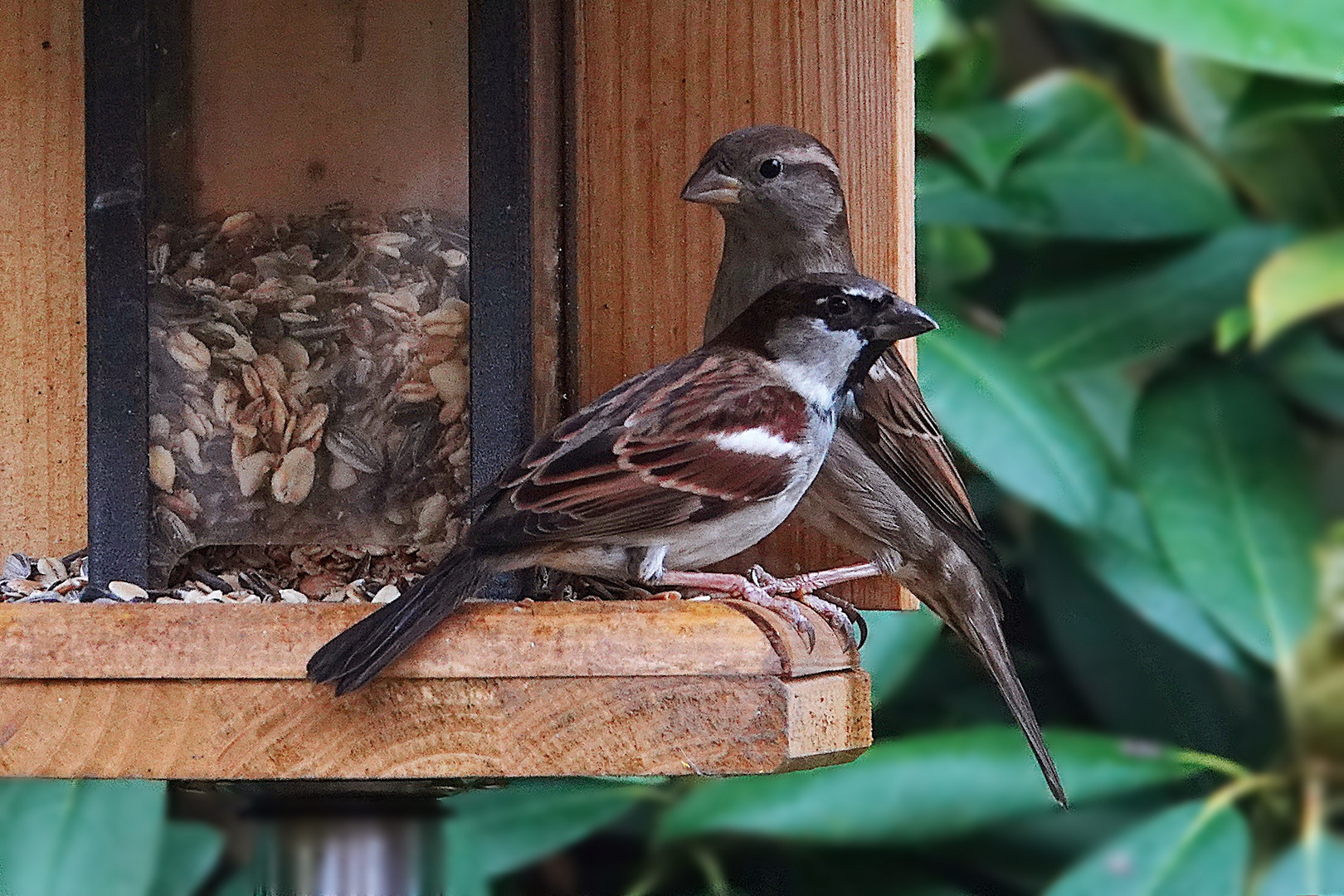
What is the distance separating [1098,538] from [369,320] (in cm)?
87

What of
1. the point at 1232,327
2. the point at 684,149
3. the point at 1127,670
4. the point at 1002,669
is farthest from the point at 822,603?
the point at 1127,670

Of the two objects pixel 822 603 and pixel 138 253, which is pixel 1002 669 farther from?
pixel 138 253

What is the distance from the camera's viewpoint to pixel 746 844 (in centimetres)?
188

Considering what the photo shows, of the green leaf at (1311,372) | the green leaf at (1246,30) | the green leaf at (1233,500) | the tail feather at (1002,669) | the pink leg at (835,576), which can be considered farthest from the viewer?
the green leaf at (1311,372)

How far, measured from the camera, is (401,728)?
1088 millimetres

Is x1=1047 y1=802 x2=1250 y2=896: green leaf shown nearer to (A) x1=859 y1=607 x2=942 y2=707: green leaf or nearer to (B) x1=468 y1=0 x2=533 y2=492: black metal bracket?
(A) x1=859 y1=607 x2=942 y2=707: green leaf

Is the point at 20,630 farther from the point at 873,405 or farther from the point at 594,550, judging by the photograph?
the point at 873,405

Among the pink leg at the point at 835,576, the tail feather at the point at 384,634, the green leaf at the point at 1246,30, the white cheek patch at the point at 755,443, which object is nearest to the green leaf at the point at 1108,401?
the green leaf at the point at 1246,30

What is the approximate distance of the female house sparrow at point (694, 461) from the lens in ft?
3.85

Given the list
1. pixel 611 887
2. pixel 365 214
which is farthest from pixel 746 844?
pixel 365 214

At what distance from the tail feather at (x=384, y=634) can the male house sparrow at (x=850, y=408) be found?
44cm

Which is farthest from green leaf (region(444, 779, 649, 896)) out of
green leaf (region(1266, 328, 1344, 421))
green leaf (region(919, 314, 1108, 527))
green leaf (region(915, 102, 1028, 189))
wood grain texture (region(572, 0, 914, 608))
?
green leaf (region(1266, 328, 1344, 421))

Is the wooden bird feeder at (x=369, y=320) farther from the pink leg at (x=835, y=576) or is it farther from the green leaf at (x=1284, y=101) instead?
the green leaf at (x=1284, y=101)

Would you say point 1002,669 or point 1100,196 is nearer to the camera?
point 1002,669
